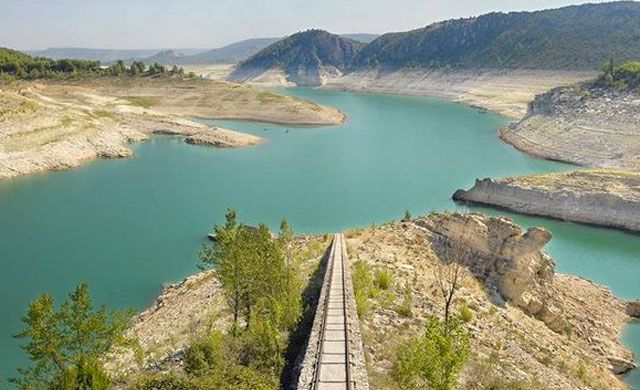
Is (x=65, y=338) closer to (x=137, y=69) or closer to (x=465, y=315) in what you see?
(x=465, y=315)

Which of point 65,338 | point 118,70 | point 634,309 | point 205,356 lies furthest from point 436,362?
point 118,70

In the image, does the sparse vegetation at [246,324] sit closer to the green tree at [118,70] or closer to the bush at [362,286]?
the bush at [362,286]

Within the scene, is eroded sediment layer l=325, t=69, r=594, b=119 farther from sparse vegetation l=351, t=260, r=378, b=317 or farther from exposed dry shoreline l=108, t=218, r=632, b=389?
sparse vegetation l=351, t=260, r=378, b=317

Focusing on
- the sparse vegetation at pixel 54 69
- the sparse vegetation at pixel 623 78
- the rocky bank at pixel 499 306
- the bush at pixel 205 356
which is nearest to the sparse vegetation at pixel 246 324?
the bush at pixel 205 356

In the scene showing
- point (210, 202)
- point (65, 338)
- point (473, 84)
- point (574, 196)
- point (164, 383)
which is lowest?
point (210, 202)

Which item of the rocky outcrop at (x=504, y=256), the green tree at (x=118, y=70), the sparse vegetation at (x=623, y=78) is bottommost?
the rocky outcrop at (x=504, y=256)

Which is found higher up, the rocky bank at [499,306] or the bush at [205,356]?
the bush at [205,356]
